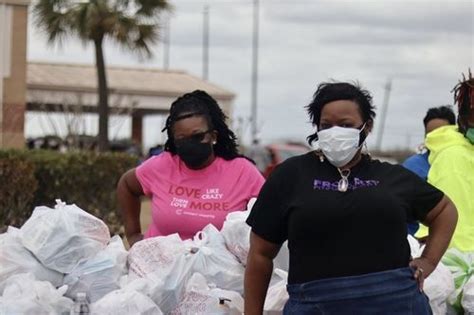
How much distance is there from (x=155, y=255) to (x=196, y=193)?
0.67 meters

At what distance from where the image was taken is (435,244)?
164 inches

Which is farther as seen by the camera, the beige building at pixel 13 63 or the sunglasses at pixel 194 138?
the beige building at pixel 13 63

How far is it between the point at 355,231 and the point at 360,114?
0.51m

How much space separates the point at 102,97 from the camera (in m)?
26.6

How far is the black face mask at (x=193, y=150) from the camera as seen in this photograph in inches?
206

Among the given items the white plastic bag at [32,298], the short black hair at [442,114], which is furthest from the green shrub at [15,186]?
the white plastic bag at [32,298]

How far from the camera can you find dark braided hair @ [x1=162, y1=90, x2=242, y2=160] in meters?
5.37

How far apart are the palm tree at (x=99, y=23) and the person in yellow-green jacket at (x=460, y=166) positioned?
20.8m

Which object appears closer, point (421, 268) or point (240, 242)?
point (421, 268)

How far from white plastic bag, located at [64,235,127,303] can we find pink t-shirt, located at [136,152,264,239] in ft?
2.10

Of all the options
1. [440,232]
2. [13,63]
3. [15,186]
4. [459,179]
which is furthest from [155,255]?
[13,63]

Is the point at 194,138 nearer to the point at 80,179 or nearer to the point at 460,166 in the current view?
the point at 460,166

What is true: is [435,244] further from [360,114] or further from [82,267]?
[82,267]

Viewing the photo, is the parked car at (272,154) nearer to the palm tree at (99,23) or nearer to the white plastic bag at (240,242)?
the palm tree at (99,23)
